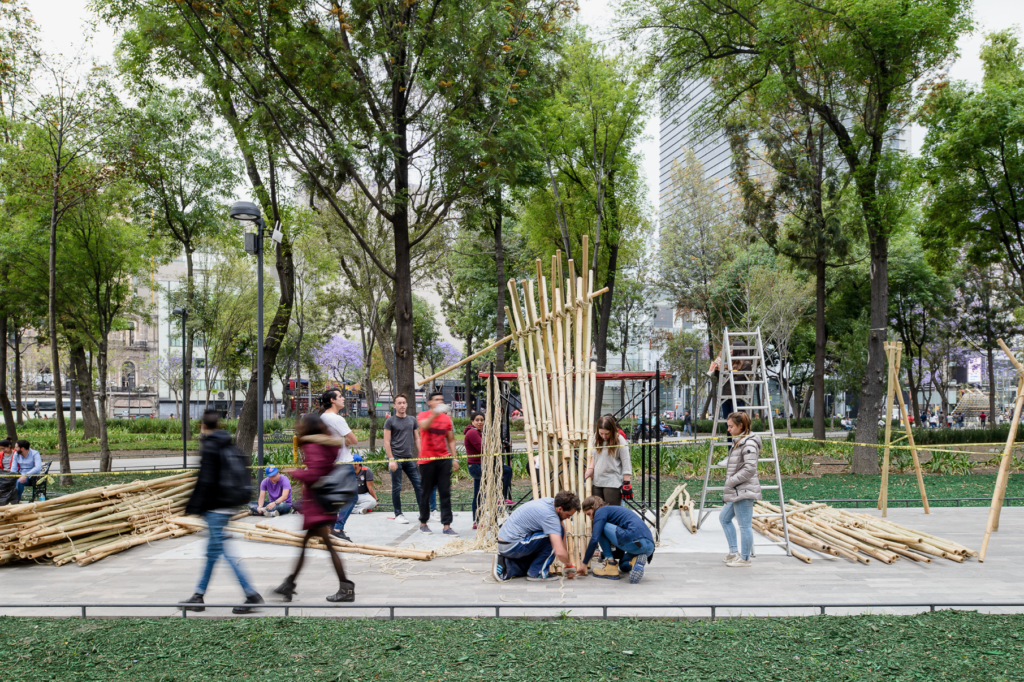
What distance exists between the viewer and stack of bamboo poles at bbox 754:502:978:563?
7.35m

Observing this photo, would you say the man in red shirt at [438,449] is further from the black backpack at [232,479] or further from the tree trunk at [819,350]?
the tree trunk at [819,350]

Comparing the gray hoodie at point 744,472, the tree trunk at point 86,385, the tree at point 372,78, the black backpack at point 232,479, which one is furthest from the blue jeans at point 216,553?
the tree trunk at point 86,385

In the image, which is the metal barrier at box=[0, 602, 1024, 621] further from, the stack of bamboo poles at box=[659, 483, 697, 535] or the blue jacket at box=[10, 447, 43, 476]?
the blue jacket at box=[10, 447, 43, 476]

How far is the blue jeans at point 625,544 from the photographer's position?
645cm

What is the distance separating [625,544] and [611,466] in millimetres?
1204

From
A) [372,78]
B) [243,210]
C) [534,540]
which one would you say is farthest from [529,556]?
[372,78]

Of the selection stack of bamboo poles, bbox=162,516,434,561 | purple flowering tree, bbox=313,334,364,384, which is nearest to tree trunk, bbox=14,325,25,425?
purple flowering tree, bbox=313,334,364,384

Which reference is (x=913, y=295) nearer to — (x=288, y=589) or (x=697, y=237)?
(x=697, y=237)

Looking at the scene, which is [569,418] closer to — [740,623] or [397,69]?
[740,623]

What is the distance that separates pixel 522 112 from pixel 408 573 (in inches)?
423

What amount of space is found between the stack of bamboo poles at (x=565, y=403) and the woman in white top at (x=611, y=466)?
16 cm

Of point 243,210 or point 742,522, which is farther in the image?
point 243,210

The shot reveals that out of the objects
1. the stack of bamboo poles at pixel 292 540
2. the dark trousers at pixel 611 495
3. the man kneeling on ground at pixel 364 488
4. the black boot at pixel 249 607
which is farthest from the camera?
the man kneeling on ground at pixel 364 488

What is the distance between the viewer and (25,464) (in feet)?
36.6
